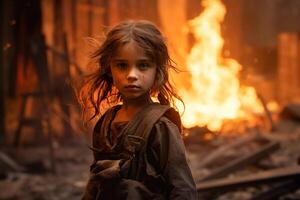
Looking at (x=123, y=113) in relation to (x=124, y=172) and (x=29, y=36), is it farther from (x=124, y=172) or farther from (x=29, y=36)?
(x=29, y=36)

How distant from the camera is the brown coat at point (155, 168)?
8.21ft

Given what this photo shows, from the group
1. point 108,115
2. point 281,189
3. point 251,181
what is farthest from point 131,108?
point 281,189

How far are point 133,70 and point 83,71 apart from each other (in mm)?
6675

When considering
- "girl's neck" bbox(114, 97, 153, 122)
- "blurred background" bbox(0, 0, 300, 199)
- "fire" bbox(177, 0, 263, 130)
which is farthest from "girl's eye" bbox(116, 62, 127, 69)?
"fire" bbox(177, 0, 263, 130)

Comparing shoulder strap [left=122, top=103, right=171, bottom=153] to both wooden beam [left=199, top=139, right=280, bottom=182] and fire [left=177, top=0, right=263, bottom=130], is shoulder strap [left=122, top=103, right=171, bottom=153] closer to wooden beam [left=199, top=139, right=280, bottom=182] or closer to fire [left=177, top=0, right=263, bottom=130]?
wooden beam [left=199, top=139, right=280, bottom=182]

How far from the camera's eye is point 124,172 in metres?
2.56

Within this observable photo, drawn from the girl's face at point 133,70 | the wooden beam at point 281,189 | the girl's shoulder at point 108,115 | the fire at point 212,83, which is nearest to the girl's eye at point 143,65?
the girl's face at point 133,70

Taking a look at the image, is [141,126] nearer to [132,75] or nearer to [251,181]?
[132,75]

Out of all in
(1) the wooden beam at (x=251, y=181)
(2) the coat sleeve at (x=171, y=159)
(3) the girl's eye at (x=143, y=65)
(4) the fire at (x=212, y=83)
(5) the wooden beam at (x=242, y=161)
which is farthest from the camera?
(4) the fire at (x=212, y=83)

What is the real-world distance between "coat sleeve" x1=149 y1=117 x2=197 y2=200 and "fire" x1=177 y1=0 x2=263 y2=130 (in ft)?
27.3

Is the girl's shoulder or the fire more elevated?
the girl's shoulder

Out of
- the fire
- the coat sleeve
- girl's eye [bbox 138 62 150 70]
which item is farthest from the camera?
the fire

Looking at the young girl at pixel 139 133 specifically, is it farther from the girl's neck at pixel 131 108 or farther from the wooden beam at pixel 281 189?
the wooden beam at pixel 281 189

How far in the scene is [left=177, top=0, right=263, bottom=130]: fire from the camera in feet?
38.4
